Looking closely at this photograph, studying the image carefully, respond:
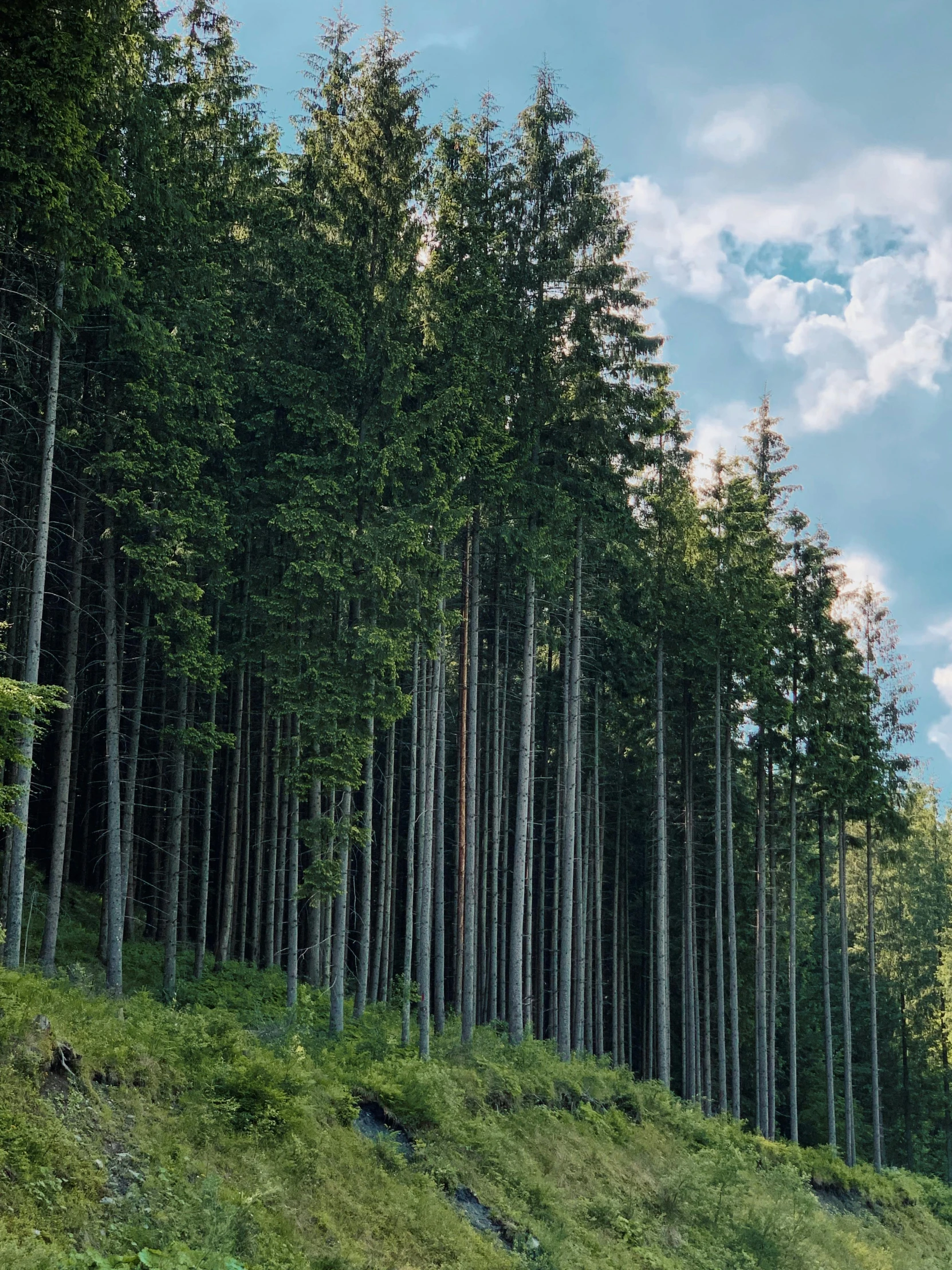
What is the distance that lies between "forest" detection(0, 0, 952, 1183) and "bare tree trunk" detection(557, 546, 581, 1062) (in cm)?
10

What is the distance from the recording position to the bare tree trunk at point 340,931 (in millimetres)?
16422

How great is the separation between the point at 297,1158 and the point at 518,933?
8.95 meters

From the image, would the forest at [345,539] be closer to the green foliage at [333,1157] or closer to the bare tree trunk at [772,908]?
the bare tree trunk at [772,908]

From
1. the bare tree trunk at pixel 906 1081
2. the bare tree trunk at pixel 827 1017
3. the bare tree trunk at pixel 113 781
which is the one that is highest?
the bare tree trunk at pixel 113 781

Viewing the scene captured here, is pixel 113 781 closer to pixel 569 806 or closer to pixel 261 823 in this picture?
pixel 261 823

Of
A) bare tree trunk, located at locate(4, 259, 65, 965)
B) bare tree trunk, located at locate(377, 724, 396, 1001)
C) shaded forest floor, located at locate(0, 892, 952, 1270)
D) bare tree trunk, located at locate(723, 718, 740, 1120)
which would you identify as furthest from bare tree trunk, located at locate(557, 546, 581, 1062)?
bare tree trunk, located at locate(4, 259, 65, 965)

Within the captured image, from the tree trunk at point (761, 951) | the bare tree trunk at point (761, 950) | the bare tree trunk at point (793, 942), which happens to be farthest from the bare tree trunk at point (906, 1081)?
the bare tree trunk at point (761, 950)

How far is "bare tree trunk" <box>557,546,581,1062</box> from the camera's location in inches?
818

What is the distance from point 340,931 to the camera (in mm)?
16844

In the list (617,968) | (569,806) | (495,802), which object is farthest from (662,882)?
(617,968)

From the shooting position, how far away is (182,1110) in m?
10.5

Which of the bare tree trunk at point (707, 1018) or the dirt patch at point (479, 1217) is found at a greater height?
the dirt patch at point (479, 1217)

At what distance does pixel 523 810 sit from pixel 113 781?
25.5 feet

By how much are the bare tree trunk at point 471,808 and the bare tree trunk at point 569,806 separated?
1.94m
